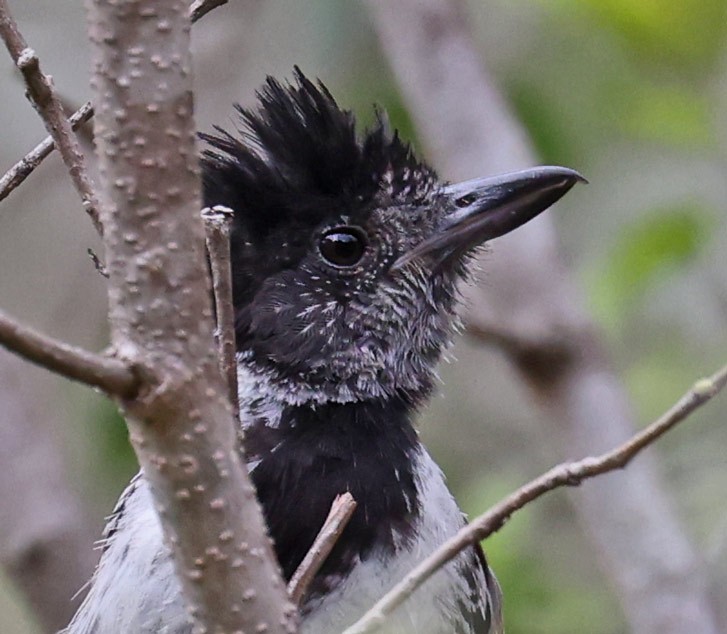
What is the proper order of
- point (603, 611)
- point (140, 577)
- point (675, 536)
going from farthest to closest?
1. point (603, 611)
2. point (675, 536)
3. point (140, 577)

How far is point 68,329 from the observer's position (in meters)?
4.99

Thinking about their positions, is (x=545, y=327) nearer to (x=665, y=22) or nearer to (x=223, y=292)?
(x=665, y=22)

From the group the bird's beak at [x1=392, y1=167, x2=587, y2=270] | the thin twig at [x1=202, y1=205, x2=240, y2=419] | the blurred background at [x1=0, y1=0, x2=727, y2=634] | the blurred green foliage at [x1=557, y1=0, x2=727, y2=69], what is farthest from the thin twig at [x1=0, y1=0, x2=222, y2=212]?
the blurred green foliage at [x1=557, y1=0, x2=727, y2=69]

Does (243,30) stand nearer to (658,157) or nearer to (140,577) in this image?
(658,157)

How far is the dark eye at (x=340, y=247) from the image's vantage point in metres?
2.94

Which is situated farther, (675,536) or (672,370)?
(672,370)

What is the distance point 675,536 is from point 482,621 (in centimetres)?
72

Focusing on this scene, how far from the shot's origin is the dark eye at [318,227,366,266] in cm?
294

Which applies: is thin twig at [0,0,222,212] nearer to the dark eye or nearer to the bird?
the bird

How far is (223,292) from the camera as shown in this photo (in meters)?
1.72

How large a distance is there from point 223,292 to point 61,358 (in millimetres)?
362

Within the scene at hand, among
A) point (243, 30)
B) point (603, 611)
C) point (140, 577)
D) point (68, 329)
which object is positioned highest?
point (243, 30)

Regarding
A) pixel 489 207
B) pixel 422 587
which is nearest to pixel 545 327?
pixel 489 207

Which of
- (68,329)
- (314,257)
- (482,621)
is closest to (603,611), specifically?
(482,621)
